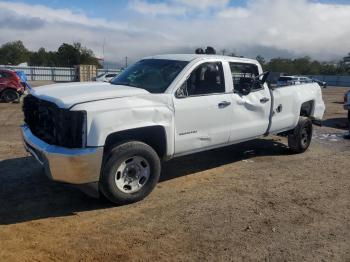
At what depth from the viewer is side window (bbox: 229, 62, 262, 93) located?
262 inches

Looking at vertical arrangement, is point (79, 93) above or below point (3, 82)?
above

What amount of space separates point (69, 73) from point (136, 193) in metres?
48.5

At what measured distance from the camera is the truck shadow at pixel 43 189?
4988 mm

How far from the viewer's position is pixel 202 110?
591cm

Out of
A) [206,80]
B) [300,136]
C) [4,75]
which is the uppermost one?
[206,80]

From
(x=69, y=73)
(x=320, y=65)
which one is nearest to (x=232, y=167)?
(x=69, y=73)

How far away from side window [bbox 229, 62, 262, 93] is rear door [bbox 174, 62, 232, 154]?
13.4 inches

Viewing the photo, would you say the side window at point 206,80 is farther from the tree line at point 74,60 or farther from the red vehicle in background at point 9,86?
the tree line at point 74,60

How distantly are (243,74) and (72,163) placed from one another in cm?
366

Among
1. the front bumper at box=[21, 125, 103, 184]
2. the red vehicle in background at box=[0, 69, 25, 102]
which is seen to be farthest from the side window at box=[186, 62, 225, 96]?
the red vehicle in background at box=[0, 69, 25, 102]

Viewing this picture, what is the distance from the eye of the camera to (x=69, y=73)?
51.3 m

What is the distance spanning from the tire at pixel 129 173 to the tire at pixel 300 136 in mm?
3957

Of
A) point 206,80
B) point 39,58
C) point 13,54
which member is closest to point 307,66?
point 39,58

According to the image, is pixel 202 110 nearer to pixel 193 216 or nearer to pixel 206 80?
pixel 206 80
